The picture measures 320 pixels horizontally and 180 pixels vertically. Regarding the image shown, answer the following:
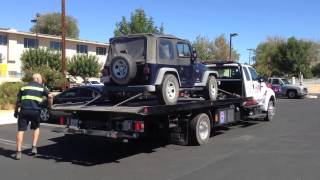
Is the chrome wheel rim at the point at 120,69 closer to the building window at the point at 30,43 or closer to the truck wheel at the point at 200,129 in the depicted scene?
the truck wheel at the point at 200,129

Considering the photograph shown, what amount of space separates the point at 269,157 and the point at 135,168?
9.75ft

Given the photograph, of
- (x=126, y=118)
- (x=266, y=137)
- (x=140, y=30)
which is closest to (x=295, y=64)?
(x=140, y=30)

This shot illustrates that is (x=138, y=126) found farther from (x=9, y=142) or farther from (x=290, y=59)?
(x=290, y=59)

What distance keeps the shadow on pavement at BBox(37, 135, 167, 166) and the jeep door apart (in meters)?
1.74

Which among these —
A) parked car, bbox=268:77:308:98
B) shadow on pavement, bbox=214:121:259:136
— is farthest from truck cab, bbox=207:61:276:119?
parked car, bbox=268:77:308:98

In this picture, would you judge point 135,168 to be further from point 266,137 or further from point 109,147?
point 266,137

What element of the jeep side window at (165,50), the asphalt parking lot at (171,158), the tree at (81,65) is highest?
A: the tree at (81,65)

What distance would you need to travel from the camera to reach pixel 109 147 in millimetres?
11984

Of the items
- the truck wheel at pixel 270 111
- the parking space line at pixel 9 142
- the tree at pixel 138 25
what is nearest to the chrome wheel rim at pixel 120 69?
the parking space line at pixel 9 142

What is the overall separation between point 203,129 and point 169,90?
1490mm

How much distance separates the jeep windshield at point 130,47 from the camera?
1154 centimetres

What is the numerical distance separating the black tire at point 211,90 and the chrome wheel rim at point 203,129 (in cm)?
140

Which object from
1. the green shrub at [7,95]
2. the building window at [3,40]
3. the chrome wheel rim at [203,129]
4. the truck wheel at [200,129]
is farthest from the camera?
the building window at [3,40]

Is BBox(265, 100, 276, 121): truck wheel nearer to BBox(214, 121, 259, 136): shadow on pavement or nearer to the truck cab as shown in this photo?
BBox(214, 121, 259, 136): shadow on pavement
